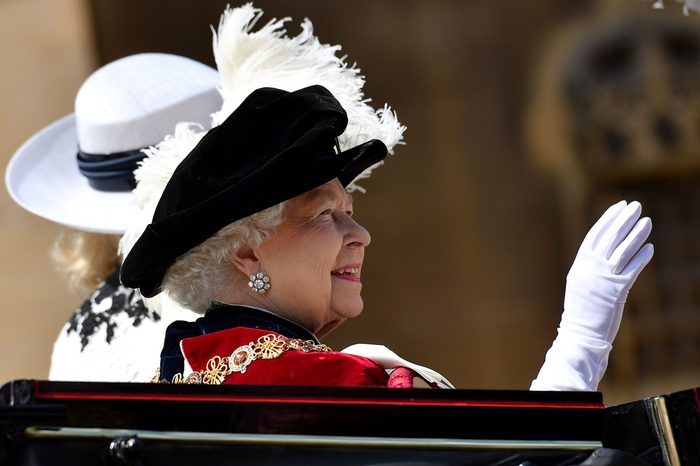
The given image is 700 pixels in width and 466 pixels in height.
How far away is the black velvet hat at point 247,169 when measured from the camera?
2342mm

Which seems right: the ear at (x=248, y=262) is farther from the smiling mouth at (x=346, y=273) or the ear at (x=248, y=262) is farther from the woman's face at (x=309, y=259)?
the smiling mouth at (x=346, y=273)

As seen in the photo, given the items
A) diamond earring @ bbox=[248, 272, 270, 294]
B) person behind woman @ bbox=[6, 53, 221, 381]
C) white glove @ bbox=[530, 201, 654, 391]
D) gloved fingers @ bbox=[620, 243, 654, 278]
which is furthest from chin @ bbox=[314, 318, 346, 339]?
person behind woman @ bbox=[6, 53, 221, 381]

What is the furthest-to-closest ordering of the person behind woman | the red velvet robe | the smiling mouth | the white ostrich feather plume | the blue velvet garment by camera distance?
1. the person behind woman
2. the white ostrich feather plume
3. the smiling mouth
4. the blue velvet garment
5. the red velvet robe

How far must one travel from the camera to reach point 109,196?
3566mm

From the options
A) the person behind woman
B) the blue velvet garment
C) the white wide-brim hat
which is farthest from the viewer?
the white wide-brim hat

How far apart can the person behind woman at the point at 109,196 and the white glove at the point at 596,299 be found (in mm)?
1201

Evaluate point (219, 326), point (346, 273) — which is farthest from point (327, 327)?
point (219, 326)

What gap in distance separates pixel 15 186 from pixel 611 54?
3.19 m

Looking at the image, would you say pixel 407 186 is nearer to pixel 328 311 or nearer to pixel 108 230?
pixel 108 230

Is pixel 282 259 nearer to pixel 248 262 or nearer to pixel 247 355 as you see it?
pixel 248 262

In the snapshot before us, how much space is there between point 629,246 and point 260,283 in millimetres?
642

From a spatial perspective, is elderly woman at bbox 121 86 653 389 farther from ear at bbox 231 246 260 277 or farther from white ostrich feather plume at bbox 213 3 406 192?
white ostrich feather plume at bbox 213 3 406 192

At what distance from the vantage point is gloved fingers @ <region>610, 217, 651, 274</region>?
7.57 feet

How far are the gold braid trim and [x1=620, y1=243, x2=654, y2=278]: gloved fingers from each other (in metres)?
0.52
